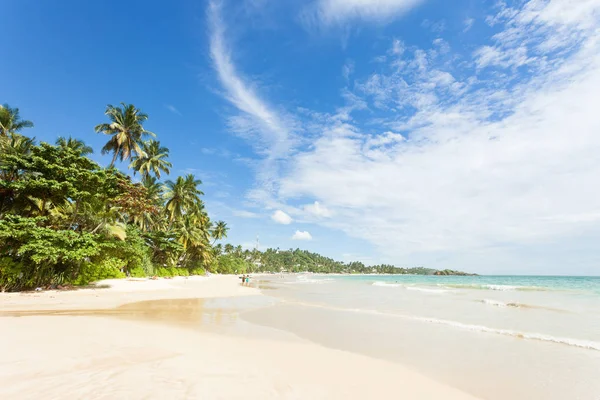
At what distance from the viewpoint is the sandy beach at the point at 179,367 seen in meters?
4.37

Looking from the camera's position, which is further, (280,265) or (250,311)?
(280,265)

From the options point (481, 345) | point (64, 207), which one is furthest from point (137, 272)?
point (481, 345)

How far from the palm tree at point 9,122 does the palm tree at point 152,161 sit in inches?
468

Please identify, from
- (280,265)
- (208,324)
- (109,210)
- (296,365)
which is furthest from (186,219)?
(280,265)

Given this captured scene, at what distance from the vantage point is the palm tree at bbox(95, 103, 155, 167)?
33875 mm

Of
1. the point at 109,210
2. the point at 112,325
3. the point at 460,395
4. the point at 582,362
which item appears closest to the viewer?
the point at 460,395

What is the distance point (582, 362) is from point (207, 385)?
31.0 ft

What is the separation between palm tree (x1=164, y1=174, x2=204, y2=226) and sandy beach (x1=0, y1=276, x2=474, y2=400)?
38.5 metres

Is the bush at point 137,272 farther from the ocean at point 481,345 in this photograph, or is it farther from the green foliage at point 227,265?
the green foliage at point 227,265

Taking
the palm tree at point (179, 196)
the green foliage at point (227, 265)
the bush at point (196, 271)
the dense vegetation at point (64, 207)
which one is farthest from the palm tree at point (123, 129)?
the green foliage at point (227, 265)

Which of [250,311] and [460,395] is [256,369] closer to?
[460,395]

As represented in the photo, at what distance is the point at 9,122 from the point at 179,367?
1498 inches

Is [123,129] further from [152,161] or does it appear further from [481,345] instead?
[481,345]

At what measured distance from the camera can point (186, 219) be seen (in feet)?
174
